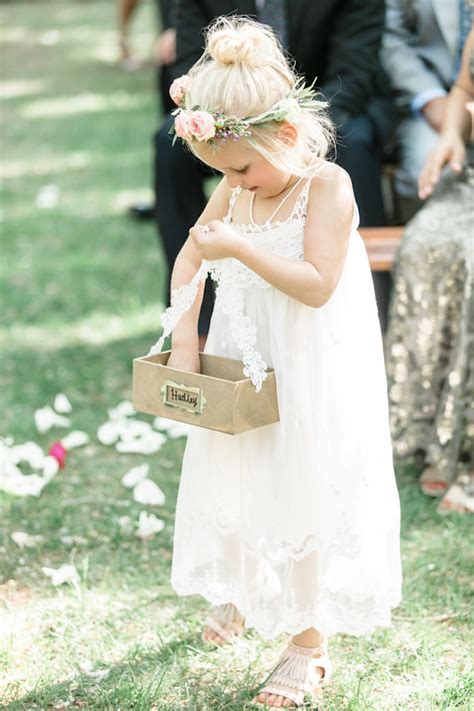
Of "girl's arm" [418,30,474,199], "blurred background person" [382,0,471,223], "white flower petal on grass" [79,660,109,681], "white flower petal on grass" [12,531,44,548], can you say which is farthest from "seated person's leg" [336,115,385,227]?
"white flower petal on grass" [79,660,109,681]

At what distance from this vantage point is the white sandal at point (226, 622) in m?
2.56

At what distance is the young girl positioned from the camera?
2104 millimetres

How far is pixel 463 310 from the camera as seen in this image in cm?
322

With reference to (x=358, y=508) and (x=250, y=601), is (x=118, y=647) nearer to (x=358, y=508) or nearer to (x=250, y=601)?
(x=250, y=601)

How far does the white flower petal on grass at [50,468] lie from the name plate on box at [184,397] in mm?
1280

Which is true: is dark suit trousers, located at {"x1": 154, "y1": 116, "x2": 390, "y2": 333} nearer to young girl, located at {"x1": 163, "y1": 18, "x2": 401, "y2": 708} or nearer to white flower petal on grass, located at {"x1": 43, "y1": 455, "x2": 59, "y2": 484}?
white flower petal on grass, located at {"x1": 43, "y1": 455, "x2": 59, "y2": 484}

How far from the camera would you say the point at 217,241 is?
2.10 meters

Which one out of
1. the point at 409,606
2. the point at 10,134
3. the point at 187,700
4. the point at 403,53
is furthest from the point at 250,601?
the point at 10,134

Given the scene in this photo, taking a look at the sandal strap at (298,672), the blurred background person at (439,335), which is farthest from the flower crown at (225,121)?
the blurred background person at (439,335)

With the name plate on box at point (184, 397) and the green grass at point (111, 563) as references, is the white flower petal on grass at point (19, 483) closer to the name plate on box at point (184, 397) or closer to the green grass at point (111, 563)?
the green grass at point (111, 563)

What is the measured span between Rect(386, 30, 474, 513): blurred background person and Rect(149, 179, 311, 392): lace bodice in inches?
44.3

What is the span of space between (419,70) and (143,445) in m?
1.78

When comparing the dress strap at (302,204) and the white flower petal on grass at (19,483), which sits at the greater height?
the dress strap at (302,204)

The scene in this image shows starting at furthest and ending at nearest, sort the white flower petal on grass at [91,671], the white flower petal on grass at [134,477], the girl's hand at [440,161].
→ the girl's hand at [440,161] → the white flower petal on grass at [134,477] → the white flower petal on grass at [91,671]
